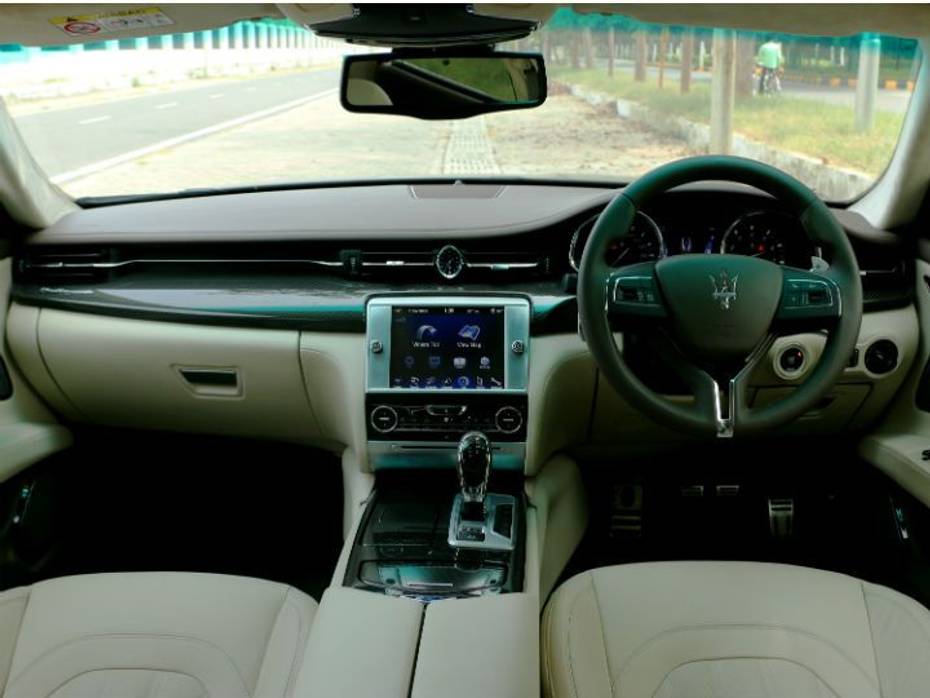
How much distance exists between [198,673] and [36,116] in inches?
76.6

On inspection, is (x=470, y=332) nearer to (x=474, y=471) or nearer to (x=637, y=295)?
(x=474, y=471)

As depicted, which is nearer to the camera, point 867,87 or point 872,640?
point 872,640

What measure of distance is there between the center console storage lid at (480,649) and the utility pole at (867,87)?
202 centimetres

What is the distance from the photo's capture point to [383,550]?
2379 mm

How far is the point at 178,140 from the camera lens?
4383 mm

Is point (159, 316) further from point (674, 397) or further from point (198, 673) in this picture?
point (674, 397)

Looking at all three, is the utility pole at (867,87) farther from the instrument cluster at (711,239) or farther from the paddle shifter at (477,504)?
the paddle shifter at (477,504)

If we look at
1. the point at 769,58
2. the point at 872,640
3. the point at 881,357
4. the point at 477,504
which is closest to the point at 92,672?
the point at 477,504

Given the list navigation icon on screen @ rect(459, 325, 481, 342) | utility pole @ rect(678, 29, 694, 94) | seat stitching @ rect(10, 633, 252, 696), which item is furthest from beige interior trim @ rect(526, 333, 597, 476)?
utility pole @ rect(678, 29, 694, 94)

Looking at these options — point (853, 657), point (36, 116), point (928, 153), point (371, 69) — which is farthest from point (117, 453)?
point (928, 153)

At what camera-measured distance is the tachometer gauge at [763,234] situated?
9.19ft

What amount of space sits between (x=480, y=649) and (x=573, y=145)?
2123 millimetres

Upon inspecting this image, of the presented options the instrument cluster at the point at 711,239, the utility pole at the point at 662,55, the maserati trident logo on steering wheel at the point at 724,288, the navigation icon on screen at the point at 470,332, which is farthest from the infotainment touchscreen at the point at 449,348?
the utility pole at the point at 662,55

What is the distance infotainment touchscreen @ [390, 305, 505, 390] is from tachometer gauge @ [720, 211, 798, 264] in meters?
0.67
